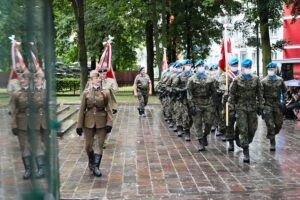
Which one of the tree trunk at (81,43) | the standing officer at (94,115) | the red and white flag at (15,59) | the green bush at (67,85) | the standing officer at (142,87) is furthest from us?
the green bush at (67,85)

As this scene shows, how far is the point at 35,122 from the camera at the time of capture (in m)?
1.90

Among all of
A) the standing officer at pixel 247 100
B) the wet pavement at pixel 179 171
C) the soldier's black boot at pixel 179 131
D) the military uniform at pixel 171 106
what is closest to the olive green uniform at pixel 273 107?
the wet pavement at pixel 179 171

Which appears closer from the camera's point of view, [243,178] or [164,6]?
[243,178]

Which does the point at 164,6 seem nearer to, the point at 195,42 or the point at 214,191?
the point at 195,42

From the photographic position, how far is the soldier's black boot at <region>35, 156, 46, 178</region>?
1980mm

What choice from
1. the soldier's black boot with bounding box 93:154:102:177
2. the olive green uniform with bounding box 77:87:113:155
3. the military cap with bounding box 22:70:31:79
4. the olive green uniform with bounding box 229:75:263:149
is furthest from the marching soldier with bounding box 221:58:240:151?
the military cap with bounding box 22:70:31:79

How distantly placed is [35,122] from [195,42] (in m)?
33.2

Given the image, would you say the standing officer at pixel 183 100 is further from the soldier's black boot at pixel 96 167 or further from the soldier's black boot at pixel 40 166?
the soldier's black boot at pixel 40 166

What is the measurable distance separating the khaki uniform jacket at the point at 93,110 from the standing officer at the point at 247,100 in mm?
2696

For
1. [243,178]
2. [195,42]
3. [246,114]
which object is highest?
[195,42]

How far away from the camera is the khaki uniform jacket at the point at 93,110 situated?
8.24 meters

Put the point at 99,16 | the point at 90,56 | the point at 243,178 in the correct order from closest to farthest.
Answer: the point at 243,178, the point at 99,16, the point at 90,56

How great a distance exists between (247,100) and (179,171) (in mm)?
2173

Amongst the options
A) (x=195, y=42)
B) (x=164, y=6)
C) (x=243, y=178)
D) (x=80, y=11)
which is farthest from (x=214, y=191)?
(x=195, y=42)
